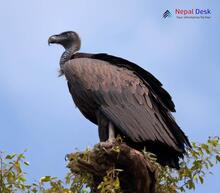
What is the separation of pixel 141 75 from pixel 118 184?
8.58 ft

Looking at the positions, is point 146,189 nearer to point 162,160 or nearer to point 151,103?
point 162,160

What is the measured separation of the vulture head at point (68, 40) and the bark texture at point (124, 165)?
323cm

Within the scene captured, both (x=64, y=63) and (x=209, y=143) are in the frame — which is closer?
(x=209, y=143)

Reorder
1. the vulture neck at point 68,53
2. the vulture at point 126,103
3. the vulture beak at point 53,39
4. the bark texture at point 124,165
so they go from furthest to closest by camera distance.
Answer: the vulture beak at point 53,39 → the vulture neck at point 68,53 → the vulture at point 126,103 → the bark texture at point 124,165

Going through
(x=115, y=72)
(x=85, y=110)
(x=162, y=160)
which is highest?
(x=115, y=72)

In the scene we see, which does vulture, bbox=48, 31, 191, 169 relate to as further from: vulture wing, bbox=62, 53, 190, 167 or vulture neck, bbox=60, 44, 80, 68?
vulture neck, bbox=60, 44, 80, 68

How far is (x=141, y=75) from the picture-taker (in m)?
9.74

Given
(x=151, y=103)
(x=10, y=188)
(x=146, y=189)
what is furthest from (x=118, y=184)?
(x=151, y=103)

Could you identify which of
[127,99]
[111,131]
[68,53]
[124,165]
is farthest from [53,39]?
[124,165]

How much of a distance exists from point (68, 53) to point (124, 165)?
3225 mm

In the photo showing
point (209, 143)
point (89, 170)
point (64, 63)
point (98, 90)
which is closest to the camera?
point (89, 170)

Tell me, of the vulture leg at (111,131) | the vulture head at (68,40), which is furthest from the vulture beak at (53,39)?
the vulture leg at (111,131)

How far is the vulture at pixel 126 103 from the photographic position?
8.70m

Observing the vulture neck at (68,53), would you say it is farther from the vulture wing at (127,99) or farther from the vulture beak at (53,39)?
the vulture wing at (127,99)
